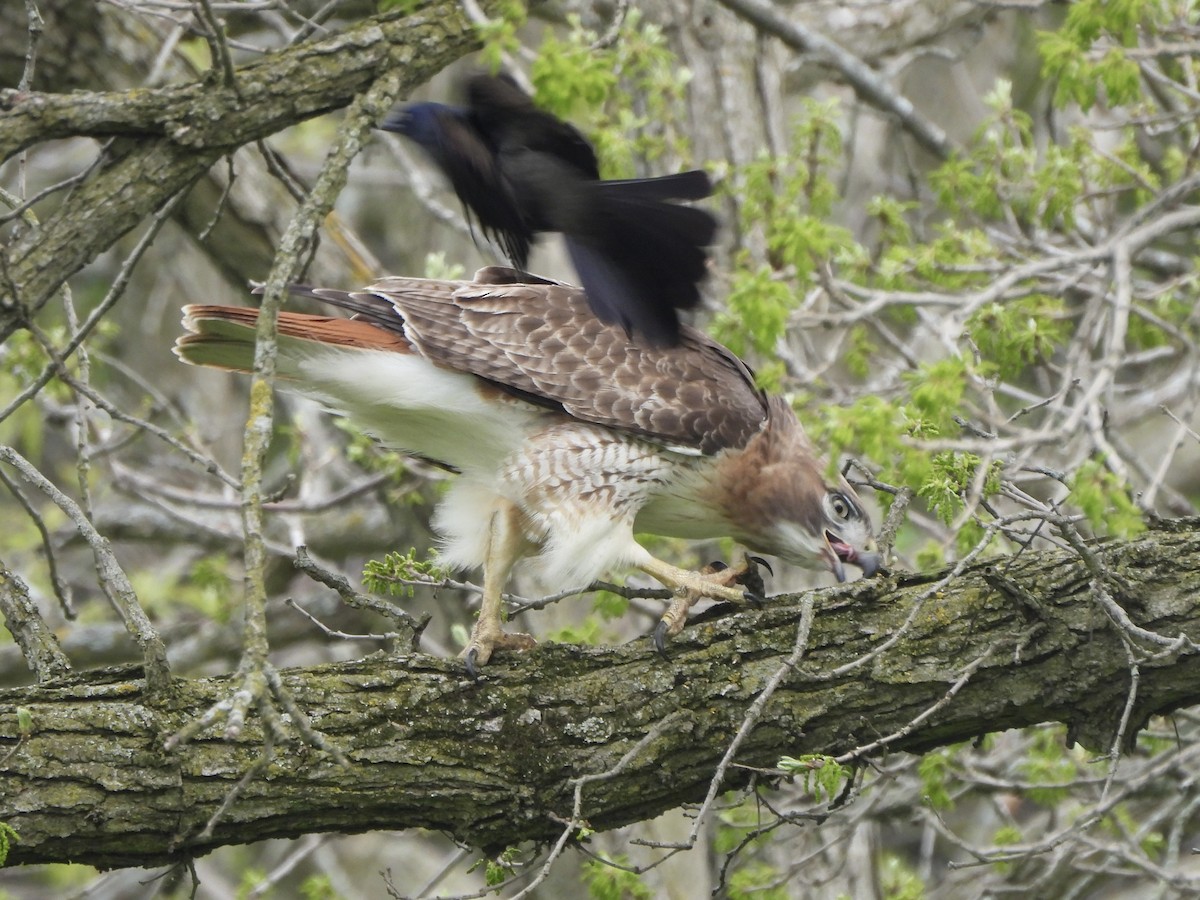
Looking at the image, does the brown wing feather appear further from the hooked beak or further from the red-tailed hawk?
the hooked beak

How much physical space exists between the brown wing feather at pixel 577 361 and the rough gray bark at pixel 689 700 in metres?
1.00

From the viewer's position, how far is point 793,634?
12.1 feet

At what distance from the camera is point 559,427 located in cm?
458

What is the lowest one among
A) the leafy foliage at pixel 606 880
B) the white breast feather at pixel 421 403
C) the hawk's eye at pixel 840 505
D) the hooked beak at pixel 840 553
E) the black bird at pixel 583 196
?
the leafy foliage at pixel 606 880

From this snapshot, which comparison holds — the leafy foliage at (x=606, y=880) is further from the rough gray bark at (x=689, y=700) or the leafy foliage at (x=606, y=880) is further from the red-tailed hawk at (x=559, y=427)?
the red-tailed hawk at (x=559, y=427)

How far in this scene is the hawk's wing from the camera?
4.54 meters

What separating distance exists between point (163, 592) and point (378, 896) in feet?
16.4

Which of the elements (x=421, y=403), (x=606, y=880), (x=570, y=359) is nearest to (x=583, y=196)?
(x=570, y=359)

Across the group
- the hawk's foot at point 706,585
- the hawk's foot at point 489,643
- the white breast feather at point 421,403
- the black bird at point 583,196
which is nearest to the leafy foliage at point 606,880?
the hawk's foot at point 489,643

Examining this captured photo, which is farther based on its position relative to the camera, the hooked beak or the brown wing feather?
the hooked beak

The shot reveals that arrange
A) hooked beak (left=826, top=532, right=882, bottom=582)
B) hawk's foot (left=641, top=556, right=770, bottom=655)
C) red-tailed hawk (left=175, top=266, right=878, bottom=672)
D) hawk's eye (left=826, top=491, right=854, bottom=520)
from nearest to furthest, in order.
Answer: hawk's foot (left=641, top=556, right=770, bottom=655) < red-tailed hawk (left=175, top=266, right=878, bottom=672) < hooked beak (left=826, top=532, right=882, bottom=582) < hawk's eye (left=826, top=491, right=854, bottom=520)

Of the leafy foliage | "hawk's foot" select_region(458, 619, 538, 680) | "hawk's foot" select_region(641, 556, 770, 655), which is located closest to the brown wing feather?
"hawk's foot" select_region(641, 556, 770, 655)

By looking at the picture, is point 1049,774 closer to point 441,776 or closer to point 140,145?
point 441,776

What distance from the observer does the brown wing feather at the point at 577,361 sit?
4539 millimetres
